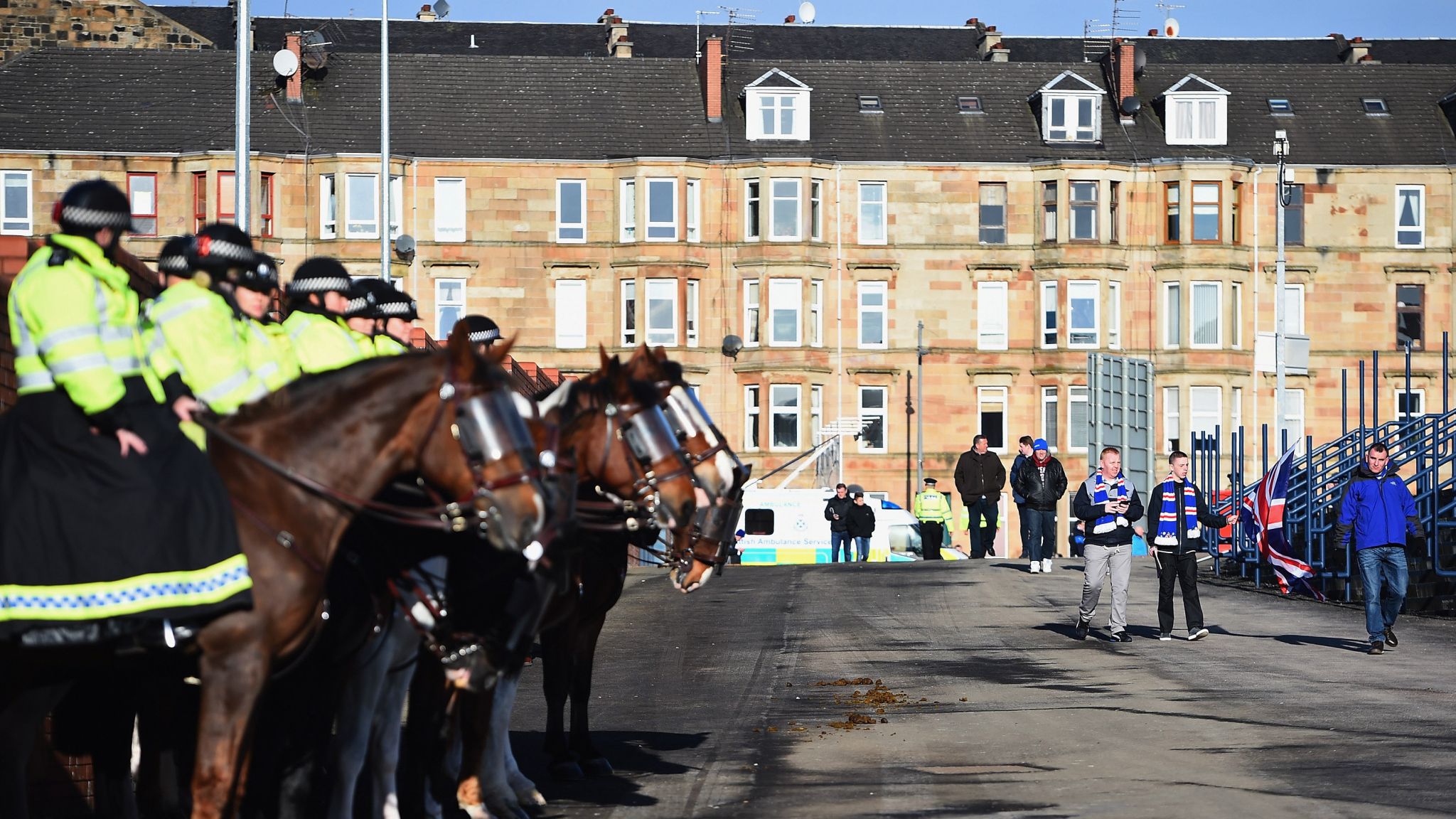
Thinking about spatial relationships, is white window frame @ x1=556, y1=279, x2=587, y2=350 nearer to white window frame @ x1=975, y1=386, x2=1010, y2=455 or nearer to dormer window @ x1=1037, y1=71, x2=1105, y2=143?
white window frame @ x1=975, y1=386, x2=1010, y2=455

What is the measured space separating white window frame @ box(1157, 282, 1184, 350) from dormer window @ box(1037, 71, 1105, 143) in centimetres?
509

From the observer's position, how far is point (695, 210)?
61.4 meters

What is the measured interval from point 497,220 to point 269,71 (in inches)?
339

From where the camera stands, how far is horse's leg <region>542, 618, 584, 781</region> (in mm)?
11336

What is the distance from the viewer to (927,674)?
1861 centimetres

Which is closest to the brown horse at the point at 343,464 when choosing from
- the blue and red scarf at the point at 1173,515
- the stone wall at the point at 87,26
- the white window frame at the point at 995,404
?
the blue and red scarf at the point at 1173,515

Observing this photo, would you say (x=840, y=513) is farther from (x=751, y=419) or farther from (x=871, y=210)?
(x=871, y=210)

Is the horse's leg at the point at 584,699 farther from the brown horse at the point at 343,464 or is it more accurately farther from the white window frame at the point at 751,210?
the white window frame at the point at 751,210

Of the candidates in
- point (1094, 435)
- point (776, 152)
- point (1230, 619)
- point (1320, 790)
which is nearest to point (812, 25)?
point (776, 152)

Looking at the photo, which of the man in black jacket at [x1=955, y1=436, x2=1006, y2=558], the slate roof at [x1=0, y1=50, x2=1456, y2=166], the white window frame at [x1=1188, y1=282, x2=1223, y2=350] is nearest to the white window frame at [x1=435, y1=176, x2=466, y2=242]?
the slate roof at [x1=0, y1=50, x2=1456, y2=166]

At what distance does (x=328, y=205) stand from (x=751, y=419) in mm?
13905

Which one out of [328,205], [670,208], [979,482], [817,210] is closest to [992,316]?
[817,210]

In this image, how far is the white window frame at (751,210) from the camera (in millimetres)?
61469

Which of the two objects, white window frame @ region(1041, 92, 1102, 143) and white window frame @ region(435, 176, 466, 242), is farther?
white window frame @ region(1041, 92, 1102, 143)
